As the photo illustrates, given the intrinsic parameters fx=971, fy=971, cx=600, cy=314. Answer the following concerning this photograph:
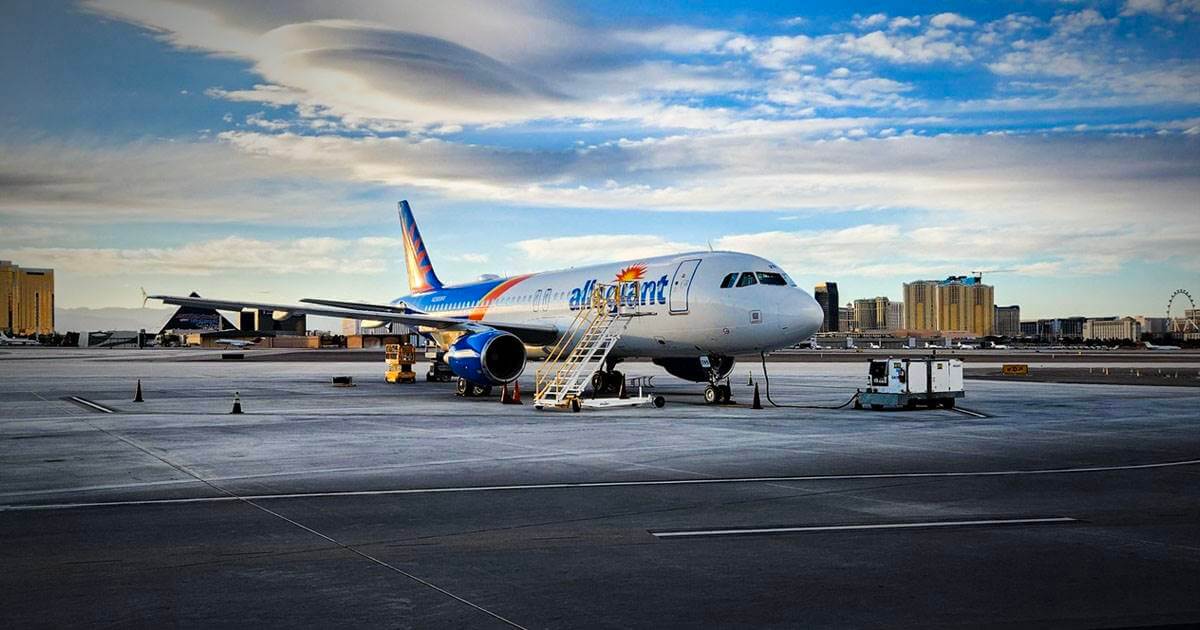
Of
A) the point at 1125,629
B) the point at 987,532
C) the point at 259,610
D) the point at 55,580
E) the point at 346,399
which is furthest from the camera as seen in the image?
the point at 346,399

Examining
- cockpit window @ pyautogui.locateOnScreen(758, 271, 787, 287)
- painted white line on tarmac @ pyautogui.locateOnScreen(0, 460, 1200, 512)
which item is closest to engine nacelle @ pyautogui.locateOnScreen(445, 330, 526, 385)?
cockpit window @ pyautogui.locateOnScreen(758, 271, 787, 287)

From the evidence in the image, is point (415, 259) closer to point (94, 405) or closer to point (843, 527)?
point (94, 405)

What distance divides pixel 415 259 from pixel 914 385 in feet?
Answer: 90.0

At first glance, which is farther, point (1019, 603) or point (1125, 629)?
point (1019, 603)

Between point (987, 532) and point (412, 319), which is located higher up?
point (412, 319)

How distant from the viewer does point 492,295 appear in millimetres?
36531

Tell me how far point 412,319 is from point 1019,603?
91.5ft

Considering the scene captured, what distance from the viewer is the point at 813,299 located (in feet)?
81.8

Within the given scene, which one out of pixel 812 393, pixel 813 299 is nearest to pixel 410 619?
pixel 813 299

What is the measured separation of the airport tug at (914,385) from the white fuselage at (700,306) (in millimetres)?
2174

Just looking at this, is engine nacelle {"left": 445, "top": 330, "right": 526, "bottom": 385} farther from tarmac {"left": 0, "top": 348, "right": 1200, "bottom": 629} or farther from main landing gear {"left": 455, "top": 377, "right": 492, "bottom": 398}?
tarmac {"left": 0, "top": 348, "right": 1200, "bottom": 629}

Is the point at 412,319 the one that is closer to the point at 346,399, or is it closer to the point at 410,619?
the point at 346,399

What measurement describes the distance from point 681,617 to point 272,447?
444 inches

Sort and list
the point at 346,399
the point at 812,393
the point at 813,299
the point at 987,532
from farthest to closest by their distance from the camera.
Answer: the point at 812,393, the point at 346,399, the point at 813,299, the point at 987,532
